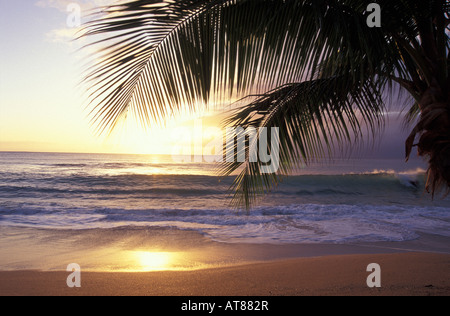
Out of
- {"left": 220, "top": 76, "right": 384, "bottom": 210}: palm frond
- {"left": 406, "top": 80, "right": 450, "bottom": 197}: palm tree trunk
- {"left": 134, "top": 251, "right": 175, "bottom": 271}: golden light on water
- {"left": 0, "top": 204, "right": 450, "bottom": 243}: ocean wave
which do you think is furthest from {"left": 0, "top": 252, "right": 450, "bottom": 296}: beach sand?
{"left": 0, "top": 204, "right": 450, "bottom": 243}: ocean wave

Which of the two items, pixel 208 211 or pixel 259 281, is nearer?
pixel 259 281

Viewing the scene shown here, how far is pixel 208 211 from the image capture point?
45.1 feet

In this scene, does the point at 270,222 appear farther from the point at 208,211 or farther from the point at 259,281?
the point at 259,281

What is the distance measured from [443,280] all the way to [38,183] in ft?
72.9

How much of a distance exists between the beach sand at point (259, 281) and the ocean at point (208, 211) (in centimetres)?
121

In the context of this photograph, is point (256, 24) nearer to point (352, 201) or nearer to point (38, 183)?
point (352, 201)

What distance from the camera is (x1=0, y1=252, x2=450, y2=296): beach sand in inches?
154

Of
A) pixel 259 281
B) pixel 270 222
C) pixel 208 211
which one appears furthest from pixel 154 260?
pixel 208 211

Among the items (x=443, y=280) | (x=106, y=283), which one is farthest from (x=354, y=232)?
(x=106, y=283)

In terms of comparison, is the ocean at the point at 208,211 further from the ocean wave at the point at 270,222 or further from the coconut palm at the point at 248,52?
the coconut palm at the point at 248,52

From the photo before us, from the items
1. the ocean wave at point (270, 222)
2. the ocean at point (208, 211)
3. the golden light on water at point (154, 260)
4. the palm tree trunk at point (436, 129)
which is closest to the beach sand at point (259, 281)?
the golden light on water at point (154, 260)

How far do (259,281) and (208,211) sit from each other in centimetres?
937

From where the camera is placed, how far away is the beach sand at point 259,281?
3908 millimetres

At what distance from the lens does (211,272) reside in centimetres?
505
